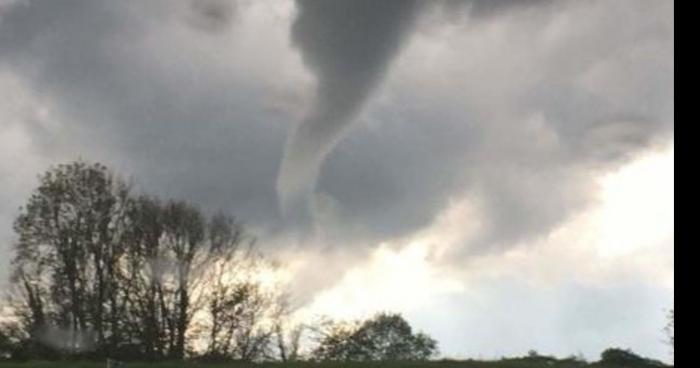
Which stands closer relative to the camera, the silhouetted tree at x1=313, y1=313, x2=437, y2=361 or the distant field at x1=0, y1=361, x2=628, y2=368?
the distant field at x1=0, y1=361, x2=628, y2=368

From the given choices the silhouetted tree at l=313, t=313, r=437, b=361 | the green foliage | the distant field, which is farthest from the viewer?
the silhouetted tree at l=313, t=313, r=437, b=361

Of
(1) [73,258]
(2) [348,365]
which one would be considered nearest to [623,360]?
(2) [348,365]

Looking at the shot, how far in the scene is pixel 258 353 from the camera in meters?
54.7

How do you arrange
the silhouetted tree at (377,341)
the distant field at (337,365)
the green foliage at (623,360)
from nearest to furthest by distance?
the distant field at (337,365) → the green foliage at (623,360) → the silhouetted tree at (377,341)

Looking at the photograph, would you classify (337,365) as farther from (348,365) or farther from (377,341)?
(377,341)

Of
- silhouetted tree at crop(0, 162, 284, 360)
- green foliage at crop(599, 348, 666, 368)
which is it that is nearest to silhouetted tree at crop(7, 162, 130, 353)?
silhouetted tree at crop(0, 162, 284, 360)

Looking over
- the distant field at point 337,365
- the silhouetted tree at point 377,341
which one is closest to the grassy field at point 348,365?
the distant field at point 337,365

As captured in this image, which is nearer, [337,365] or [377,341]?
[337,365]

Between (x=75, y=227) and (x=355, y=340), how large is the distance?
22.1 m

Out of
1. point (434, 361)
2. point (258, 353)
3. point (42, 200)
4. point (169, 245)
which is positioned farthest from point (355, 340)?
point (434, 361)

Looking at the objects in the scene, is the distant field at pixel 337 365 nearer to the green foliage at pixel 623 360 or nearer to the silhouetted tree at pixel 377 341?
the green foliage at pixel 623 360

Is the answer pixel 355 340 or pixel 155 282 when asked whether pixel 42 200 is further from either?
pixel 355 340

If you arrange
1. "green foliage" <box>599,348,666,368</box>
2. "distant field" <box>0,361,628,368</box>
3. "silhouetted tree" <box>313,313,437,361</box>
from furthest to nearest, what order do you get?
1. "silhouetted tree" <box>313,313,437,361</box>
2. "green foliage" <box>599,348,666,368</box>
3. "distant field" <box>0,361,628,368</box>

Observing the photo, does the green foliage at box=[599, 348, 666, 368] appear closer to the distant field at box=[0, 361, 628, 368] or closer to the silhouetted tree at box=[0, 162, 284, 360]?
the distant field at box=[0, 361, 628, 368]
